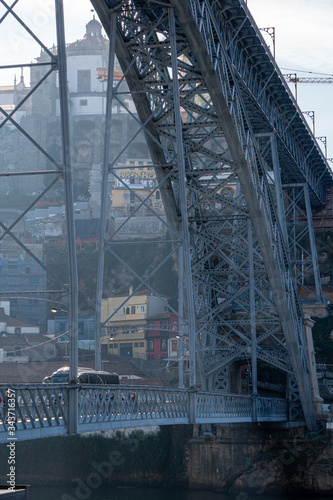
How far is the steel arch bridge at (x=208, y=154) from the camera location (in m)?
26.8

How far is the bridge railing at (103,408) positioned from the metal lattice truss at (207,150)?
5.73ft

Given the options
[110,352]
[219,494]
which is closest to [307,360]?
[219,494]

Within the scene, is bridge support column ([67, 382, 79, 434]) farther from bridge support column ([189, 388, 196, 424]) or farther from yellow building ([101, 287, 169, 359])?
yellow building ([101, 287, 169, 359])

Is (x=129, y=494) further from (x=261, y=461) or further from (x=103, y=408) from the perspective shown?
(x=103, y=408)

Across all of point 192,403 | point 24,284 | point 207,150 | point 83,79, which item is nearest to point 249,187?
point 207,150

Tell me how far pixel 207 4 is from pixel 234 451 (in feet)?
75.8

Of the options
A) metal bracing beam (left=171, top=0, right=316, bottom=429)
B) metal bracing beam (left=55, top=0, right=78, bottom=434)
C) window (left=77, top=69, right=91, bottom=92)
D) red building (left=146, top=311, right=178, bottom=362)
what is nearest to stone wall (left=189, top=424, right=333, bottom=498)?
metal bracing beam (left=171, top=0, right=316, bottom=429)

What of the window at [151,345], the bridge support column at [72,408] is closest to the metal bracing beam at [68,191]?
the bridge support column at [72,408]

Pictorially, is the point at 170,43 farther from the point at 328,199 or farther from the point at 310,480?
the point at 328,199

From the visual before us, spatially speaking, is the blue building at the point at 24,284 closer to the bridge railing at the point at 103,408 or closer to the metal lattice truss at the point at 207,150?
the metal lattice truss at the point at 207,150

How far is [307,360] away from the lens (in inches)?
1679

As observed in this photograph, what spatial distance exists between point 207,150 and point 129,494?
2161cm

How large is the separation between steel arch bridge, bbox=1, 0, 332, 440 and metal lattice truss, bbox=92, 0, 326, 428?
5 centimetres

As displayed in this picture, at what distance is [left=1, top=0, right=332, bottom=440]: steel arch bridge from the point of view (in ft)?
Result: 87.8
